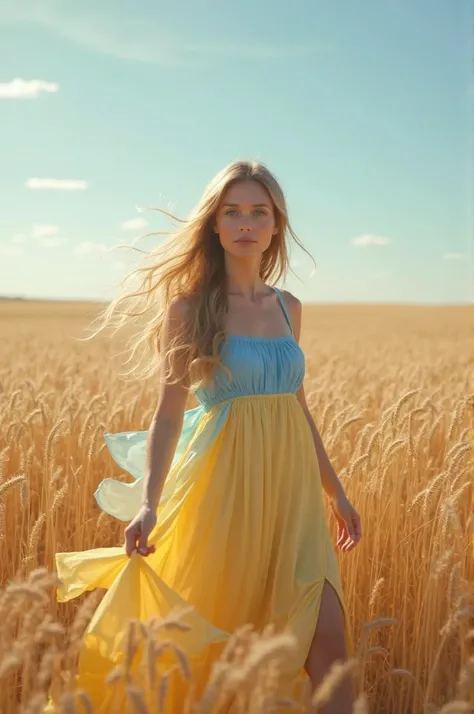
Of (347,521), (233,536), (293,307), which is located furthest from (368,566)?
(293,307)

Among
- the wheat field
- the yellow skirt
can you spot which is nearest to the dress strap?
the yellow skirt

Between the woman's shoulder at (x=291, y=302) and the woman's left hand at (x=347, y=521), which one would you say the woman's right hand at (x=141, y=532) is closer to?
the woman's left hand at (x=347, y=521)

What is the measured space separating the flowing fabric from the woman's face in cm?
29

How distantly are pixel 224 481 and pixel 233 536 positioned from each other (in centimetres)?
15

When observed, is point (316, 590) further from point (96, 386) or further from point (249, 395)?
point (96, 386)

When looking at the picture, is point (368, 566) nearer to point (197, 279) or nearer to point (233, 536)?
point (233, 536)

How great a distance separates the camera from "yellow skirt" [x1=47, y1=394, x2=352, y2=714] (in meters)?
1.88

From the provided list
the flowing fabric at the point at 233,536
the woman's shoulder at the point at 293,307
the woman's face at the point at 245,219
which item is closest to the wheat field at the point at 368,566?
the flowing fabric at the point at 233,536

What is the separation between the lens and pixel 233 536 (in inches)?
81.8

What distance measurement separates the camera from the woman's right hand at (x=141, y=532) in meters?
1.93

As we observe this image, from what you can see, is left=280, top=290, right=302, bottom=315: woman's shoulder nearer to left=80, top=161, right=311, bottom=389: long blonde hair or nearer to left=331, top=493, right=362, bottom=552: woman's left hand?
left=80, top=161, right=311, bottom=389: long blonde hair

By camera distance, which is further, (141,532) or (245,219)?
(245,219)

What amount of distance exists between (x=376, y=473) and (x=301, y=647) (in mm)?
981

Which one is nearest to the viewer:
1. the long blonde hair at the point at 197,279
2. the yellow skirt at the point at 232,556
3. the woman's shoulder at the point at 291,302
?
the yellow skirt at the point at 232,556
